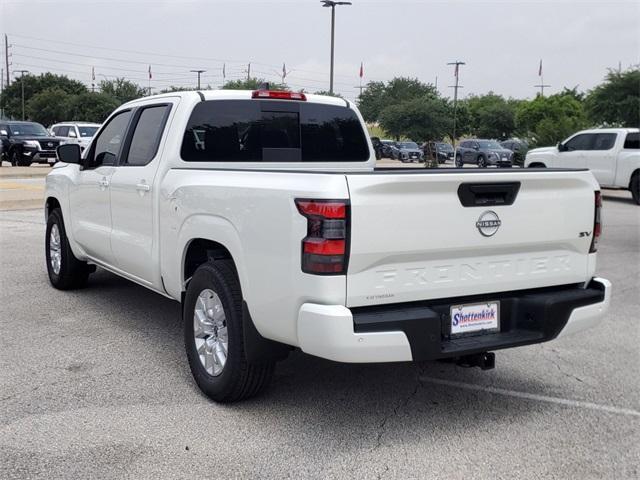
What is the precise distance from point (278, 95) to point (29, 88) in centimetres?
9373

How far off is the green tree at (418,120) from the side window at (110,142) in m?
48.1

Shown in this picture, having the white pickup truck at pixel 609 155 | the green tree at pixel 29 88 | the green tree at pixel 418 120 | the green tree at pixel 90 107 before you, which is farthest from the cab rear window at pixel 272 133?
the green tree at pixel 29 88

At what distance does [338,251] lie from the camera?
3557 mm

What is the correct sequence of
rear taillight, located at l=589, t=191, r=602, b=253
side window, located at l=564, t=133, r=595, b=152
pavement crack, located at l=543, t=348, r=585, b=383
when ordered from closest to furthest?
rear taillight, located at l=589, t=191, r=602, b=253 < pavement crack, located at l=543, t=348, r=585, b=383 < side window, located at l=564, t=133, r=595, b=152

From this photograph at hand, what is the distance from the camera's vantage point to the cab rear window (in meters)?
5.27

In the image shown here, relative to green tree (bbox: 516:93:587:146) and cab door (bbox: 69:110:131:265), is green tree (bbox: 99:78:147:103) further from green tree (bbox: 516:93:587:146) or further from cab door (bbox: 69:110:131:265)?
cab door (bbox: 69:110:131:265)

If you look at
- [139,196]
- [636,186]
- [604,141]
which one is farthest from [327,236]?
[604,141]

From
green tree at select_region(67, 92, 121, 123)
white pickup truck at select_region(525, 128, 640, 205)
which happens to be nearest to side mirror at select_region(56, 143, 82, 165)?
white pickup truck at select_region(525, 128, 640, 205)

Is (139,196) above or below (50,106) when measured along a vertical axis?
below

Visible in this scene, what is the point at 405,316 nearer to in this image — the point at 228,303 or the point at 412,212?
the point at 412,212

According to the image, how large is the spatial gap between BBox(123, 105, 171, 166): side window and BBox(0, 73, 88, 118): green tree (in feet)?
290

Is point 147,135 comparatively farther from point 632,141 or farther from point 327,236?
point 632,141

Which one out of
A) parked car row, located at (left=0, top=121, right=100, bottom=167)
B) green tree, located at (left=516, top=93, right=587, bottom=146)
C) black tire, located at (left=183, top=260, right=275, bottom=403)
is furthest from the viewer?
green tree, located at (left=516, top=93, right=587, bottom=146)

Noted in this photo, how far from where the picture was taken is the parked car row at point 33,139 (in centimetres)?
2908
